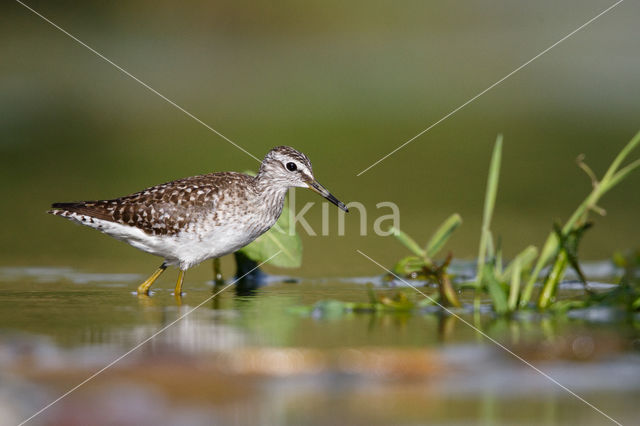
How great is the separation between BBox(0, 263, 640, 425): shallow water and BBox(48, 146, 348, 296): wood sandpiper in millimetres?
1578

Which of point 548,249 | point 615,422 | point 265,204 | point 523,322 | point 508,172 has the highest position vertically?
point 508,172

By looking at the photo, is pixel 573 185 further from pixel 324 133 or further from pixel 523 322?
pixel 523 322

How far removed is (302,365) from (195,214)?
14.1 feet

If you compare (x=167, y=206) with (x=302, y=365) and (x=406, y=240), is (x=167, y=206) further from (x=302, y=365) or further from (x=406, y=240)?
(x=302, y=365)

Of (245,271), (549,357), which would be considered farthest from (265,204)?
Result: (549,357)

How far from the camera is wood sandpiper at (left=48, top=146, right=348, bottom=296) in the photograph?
10094mm

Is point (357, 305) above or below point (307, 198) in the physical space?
below

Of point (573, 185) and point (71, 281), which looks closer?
point (71, 281)

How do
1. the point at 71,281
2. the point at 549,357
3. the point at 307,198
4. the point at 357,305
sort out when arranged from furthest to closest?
the point at 307,198 < the point at 71,281 < the point at 357,305 < the point at 549,357

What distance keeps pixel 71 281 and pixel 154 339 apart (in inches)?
130

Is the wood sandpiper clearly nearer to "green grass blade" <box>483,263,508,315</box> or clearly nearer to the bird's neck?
the bird's neck

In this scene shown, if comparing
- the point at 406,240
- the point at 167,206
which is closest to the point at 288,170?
the point at 167,206

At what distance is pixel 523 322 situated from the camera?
748 centimetres

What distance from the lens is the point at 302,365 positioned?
6.23 meters
